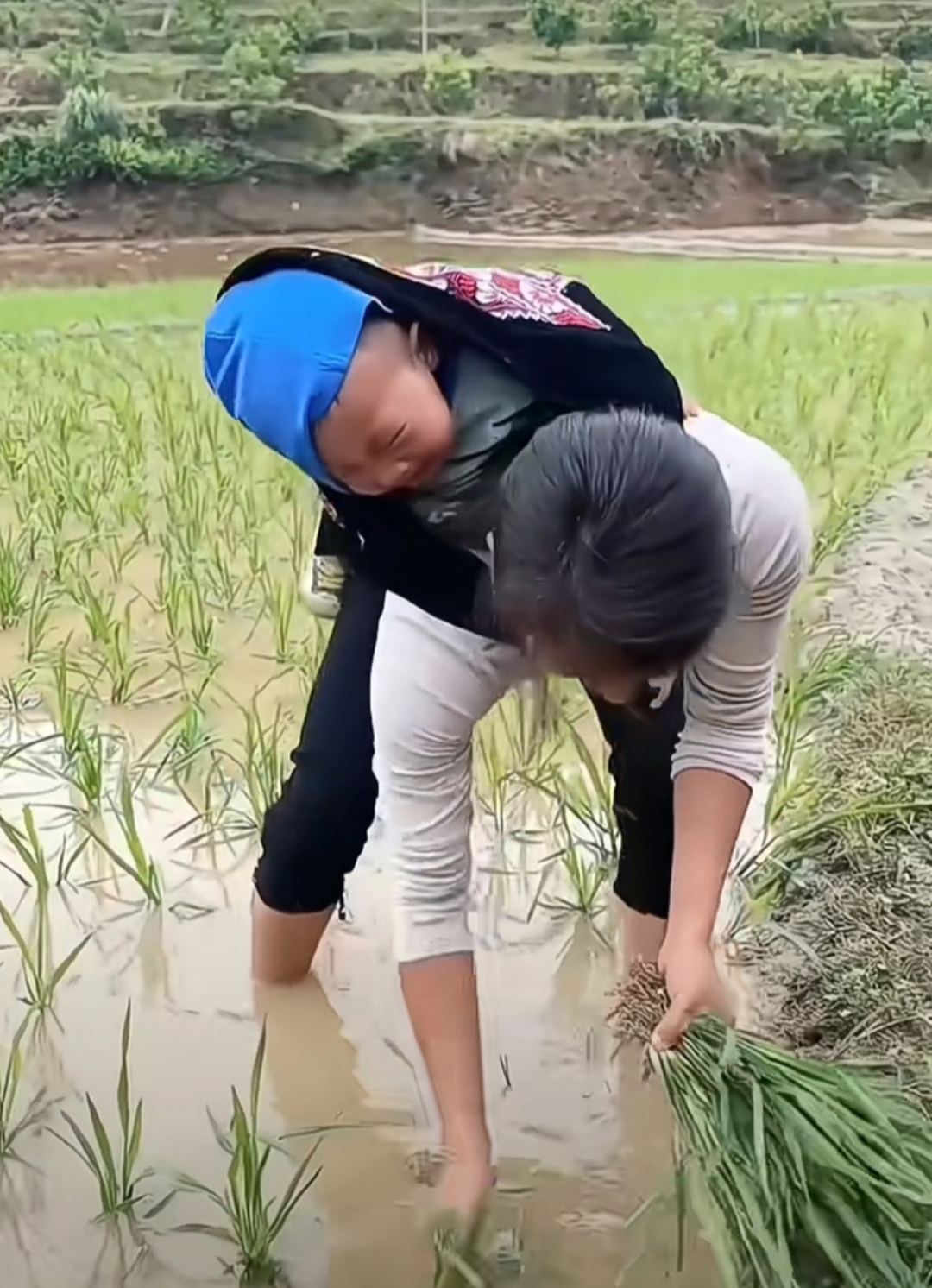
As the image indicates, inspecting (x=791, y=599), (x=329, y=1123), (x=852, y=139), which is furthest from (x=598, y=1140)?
(x=852, y=139)

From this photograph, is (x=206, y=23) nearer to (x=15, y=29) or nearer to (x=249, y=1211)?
(x=15, y=29)

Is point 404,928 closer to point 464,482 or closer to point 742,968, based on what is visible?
point 464,482

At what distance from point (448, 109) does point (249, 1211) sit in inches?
59.1

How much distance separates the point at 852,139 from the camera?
2.16 meters

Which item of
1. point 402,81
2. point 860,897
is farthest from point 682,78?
point 860,897

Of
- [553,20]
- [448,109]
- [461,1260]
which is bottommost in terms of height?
[461,1260]

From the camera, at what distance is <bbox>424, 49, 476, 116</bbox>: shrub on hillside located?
2072 millimetres

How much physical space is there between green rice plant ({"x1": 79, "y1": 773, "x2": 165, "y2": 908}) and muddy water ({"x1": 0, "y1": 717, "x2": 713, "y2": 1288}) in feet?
0.04

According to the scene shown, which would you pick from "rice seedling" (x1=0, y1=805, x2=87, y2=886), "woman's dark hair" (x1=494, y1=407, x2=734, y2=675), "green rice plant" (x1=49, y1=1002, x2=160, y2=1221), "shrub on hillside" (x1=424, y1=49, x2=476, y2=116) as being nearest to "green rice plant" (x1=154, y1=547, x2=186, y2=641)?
"rice seedling" (x1=0, y1=805, x2=87, y2=886)

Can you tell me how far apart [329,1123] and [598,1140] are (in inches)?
7.9

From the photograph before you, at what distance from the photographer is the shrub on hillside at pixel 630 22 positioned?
2076mm

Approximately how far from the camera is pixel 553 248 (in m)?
2.14

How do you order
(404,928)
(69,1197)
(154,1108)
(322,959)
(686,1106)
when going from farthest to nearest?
(322,959)
(154,1108)
(69,1197)
(404,928)
(686,1106)

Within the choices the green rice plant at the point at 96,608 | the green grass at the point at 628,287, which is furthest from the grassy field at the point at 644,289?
the green rice plant at the point at 96,608
